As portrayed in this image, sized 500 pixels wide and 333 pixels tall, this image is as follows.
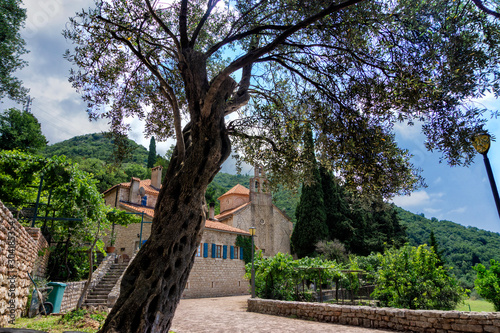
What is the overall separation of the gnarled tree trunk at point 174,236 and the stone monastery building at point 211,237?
522 inches

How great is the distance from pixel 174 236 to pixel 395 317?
730cm

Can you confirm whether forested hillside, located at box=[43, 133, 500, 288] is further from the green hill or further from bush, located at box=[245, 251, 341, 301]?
bush, located at box=[245, 251, 341, 301]

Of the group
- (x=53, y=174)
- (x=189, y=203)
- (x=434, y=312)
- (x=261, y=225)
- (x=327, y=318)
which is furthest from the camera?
(x=261, y=225)

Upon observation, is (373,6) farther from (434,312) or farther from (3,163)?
(3,163)

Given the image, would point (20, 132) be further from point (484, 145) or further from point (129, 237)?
point (484, 145)

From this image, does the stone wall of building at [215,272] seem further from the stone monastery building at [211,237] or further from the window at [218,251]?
the window at [218,251]

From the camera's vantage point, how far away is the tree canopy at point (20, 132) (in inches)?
1152

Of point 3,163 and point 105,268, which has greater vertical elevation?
point 3,163

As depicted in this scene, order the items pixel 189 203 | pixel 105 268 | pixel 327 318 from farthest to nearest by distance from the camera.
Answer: pixel 105 268, pixel 327 318, pixel 189 203

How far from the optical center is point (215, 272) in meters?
24.1

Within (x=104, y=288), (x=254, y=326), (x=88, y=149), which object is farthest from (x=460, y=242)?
(x=88, y=149)

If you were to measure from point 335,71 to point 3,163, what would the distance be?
13.2 m

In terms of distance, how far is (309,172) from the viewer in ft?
26.1

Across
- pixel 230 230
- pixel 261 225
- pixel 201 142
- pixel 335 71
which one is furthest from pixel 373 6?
pixel 261 225
